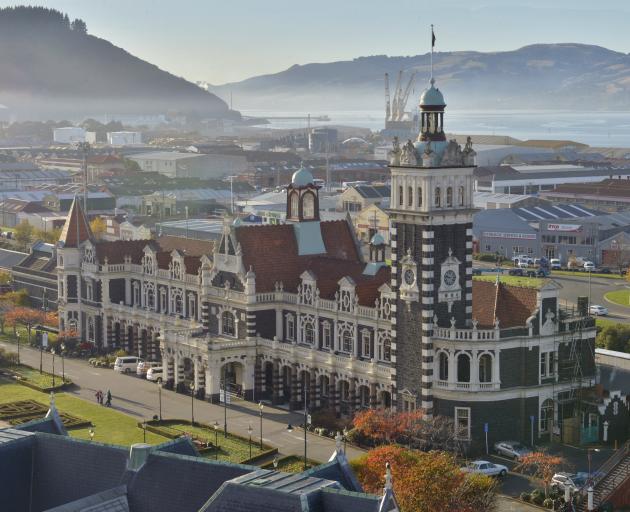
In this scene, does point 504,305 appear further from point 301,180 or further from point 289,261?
point 301,180

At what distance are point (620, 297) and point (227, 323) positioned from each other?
45.5 m

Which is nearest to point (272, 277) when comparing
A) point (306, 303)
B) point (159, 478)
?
point (306, 303)

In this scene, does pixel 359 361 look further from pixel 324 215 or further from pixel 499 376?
pixel 324 215

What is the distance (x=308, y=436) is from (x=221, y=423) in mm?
5967

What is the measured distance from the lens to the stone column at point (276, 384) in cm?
8369

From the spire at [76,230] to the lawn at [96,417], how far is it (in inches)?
734

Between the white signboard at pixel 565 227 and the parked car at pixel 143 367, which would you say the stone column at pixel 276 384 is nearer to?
the parked car at pixel 143 367

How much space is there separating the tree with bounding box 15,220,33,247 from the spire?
42137 mm

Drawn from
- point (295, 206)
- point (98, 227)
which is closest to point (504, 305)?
point (295, 206)

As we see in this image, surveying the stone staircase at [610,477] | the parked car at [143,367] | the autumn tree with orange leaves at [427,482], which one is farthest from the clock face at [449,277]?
the parked car at [143,367]

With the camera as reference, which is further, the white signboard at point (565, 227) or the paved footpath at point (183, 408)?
the white signboard at point (565, 227)

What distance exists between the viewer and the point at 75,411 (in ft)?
268

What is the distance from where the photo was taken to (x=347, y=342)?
81.6 m

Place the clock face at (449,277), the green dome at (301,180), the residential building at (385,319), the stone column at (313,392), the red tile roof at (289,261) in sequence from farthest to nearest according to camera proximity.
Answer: the green dome at (301,180) < the red tile roof at (289,261) < the stone column at (313,392) < the clock face at (449,277) < the residential building at (385,319)
